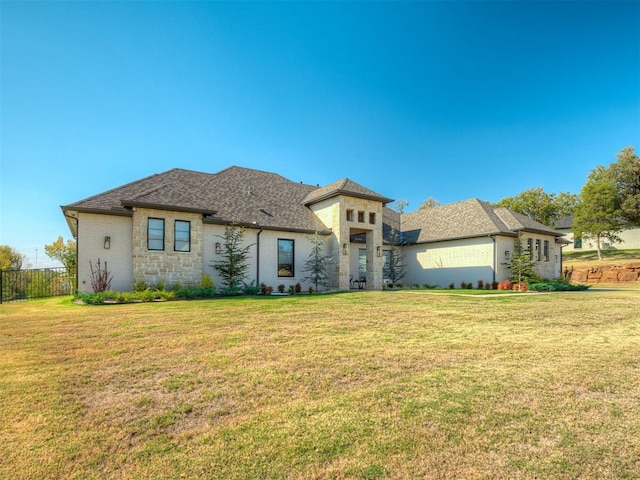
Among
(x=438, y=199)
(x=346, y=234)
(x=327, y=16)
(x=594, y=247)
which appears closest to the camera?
(x=327, y=16)

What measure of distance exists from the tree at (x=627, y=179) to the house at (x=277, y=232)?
19941 millimetres

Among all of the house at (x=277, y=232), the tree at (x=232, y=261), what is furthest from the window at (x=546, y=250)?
the tree at (x=232, y=261)

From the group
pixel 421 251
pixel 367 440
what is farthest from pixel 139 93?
pixel 421 251

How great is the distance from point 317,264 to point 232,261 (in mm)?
4904

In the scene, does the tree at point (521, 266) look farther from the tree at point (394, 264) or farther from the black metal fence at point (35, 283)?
the black metal fence at point (35, 283)

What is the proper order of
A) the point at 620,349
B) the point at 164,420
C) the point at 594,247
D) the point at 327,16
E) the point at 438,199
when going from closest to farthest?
1. the point at 164,420
2. the point at 620,349
3. the point at 327,16
4. the point at 594,247
5. the point at 438,199

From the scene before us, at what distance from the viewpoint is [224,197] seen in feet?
60.1

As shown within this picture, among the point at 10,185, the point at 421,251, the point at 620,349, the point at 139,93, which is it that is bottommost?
the point at 620,349

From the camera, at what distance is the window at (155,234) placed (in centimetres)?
1434

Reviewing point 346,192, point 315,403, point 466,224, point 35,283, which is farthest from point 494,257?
point 35,283

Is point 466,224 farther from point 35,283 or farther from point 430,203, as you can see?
point 430,203

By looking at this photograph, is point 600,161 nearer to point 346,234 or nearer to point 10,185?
point 346,234

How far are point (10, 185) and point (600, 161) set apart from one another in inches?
2223

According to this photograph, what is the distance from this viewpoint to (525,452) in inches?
107
